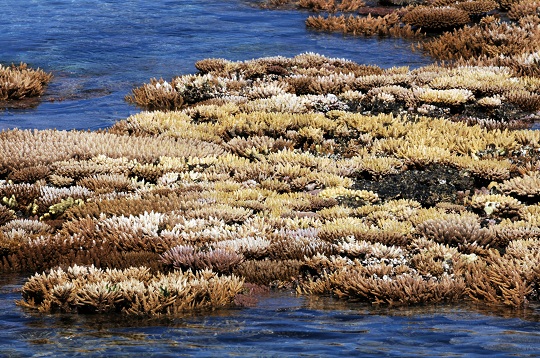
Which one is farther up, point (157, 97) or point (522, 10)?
point (522, 10)

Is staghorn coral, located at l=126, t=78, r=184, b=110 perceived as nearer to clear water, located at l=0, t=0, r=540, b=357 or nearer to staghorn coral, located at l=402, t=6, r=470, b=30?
clear water, located at l=0, t=0, r=540, b=357

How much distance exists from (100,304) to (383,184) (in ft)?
20.1

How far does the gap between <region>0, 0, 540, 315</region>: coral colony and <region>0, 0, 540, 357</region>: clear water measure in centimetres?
47

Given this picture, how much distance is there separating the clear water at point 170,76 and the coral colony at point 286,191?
471 millimetres

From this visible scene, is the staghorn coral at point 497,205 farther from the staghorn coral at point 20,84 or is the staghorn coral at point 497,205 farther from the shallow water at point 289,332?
the staghorn coral at point 20,84

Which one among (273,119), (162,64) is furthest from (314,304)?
(162,64)

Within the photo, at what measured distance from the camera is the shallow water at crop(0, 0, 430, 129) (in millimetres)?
19750

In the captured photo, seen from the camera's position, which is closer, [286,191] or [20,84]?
[286,191]

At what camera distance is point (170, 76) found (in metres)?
22.2

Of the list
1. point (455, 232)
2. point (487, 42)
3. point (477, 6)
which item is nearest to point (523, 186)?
point (455, 232)

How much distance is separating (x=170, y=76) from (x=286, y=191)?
10.6 metres

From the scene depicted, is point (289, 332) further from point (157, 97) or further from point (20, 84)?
point (20, 84)

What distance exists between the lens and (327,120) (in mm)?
16312

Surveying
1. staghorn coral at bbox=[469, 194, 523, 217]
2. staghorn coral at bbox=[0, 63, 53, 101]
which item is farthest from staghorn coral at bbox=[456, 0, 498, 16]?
staghorn coral at bbox=[469, 194, 523, 217]
